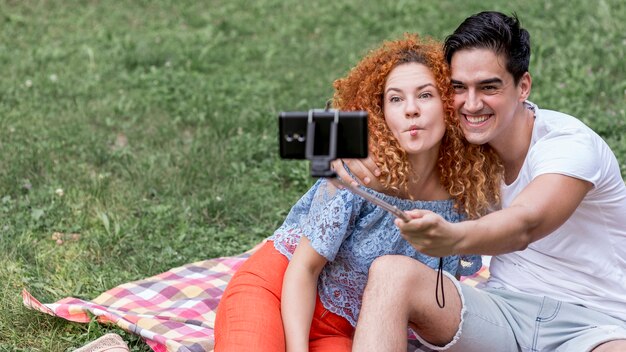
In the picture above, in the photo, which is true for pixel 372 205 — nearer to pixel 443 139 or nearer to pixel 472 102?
pixel 443 139

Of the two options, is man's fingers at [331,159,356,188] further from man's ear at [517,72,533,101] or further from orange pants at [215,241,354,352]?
man's ear at [517,72,533,101]

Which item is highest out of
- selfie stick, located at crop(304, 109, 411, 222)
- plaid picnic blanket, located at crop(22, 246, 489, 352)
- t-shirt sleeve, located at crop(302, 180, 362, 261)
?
selfie stick, located at crop(304, 109, 411, 222)

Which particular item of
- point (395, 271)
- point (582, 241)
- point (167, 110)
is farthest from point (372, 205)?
point (167, 110)

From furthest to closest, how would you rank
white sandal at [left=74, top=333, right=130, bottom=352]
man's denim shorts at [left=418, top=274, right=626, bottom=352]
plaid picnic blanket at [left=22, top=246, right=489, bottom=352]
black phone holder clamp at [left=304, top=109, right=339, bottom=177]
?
plaid picnic blanket at [left=22, top=246, right=489, bottom=352], white sandal at [left=74, top=333, right=130, bottom=352], man's denim shorts at [left=418, top=274, right=626, bottom=352], black phone holder clamp at [left=304, top=109, right=339, bottom=177]

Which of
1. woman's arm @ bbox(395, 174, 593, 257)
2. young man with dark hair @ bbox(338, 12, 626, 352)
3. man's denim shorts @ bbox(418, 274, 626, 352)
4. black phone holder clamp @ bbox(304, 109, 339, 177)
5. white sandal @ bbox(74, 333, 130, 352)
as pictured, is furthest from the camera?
white sandal @ bbox(74, 333, 130, 352)

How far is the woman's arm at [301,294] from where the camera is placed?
313cm

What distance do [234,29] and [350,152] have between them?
612cm

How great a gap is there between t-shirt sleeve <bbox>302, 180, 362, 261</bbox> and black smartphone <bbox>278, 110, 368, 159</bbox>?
77 centimetres

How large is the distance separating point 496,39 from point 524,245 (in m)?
0.77

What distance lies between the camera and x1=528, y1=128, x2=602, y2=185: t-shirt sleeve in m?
A: 2.94

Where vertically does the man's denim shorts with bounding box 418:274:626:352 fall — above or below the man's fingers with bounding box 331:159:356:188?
below

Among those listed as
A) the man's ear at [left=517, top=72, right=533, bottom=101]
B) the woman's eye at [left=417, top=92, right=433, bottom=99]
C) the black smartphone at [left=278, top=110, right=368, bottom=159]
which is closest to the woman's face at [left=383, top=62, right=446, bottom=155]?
the woman's eye at [left=417, top=92, right=433, bottom=99]

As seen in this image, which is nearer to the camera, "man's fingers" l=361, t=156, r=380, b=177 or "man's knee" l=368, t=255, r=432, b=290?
"man's knee" l=368, t=255, r=432, b=290

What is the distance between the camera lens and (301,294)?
316 cm
